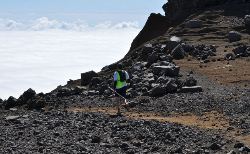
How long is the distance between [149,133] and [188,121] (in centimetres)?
258

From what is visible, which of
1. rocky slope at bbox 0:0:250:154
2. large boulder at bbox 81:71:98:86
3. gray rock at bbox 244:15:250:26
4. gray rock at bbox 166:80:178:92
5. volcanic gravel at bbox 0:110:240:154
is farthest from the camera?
gray rock at bbox 244:15:250:26

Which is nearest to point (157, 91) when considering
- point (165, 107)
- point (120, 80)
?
point (165, 107)

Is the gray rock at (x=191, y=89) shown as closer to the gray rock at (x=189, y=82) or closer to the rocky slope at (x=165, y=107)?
the rocky slope at (x=165, y=107)

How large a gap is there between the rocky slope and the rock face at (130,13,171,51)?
21.3ft

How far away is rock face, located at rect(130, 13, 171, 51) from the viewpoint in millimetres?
39906

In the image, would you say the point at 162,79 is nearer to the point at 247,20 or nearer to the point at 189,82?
the point at 189,82

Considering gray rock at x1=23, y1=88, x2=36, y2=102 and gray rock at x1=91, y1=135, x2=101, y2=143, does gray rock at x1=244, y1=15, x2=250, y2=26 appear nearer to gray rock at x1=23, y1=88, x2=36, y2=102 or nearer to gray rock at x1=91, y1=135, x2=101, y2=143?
gray rock at x1=23, y1=88, x2=36, y2=102

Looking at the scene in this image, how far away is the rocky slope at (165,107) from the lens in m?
9.80

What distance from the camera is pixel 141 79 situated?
19.7 m

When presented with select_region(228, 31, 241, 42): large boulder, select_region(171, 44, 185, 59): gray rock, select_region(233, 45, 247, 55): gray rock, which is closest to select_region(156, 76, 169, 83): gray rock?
select_region(171, 44, 185, 59): gray rock

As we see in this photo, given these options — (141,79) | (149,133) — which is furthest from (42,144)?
(141,79)

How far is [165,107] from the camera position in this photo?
1541 centimetres

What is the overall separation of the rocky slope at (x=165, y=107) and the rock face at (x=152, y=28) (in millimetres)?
6480

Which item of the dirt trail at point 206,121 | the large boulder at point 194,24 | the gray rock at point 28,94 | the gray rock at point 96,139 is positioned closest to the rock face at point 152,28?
the large boulder at point 194,24
